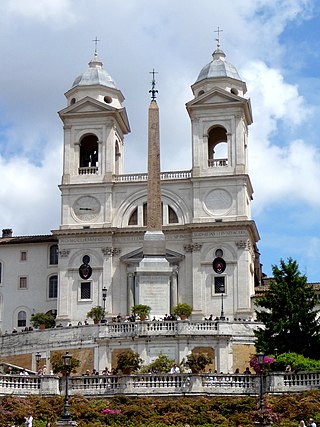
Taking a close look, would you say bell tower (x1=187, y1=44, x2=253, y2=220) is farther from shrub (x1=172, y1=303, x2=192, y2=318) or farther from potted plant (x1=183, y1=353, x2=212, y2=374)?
potted plant (x1=183, y1=353, x2=212, y2=374)

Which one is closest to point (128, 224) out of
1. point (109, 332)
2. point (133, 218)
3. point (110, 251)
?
point (133, 218)

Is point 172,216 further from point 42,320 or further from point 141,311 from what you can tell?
point 141,311

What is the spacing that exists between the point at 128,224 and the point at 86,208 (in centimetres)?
421

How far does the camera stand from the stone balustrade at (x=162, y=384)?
4959 centimetres

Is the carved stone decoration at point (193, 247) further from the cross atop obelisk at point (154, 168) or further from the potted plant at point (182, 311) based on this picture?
the potted plant at point (182, 311)

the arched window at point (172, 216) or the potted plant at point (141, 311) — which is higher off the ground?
the arched window at point (172, 216)

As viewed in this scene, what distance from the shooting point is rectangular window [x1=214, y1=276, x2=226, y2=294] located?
93938mm

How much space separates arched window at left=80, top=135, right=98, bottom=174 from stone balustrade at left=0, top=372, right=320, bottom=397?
53.1 m

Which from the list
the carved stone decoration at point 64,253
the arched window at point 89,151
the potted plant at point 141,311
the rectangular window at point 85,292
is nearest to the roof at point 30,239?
the carved stone decoration at point 64,253

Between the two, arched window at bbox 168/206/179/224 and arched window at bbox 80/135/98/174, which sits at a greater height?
arched window at bbox 80/135/98/174

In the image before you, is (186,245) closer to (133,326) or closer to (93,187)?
(93,187)

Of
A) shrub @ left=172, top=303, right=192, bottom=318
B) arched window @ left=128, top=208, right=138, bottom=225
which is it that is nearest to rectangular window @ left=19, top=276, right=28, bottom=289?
arched window @ left=128, top=208, right=138, bottom=225

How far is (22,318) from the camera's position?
99750 millimetres

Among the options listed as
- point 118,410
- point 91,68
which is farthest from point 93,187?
point 118,410
